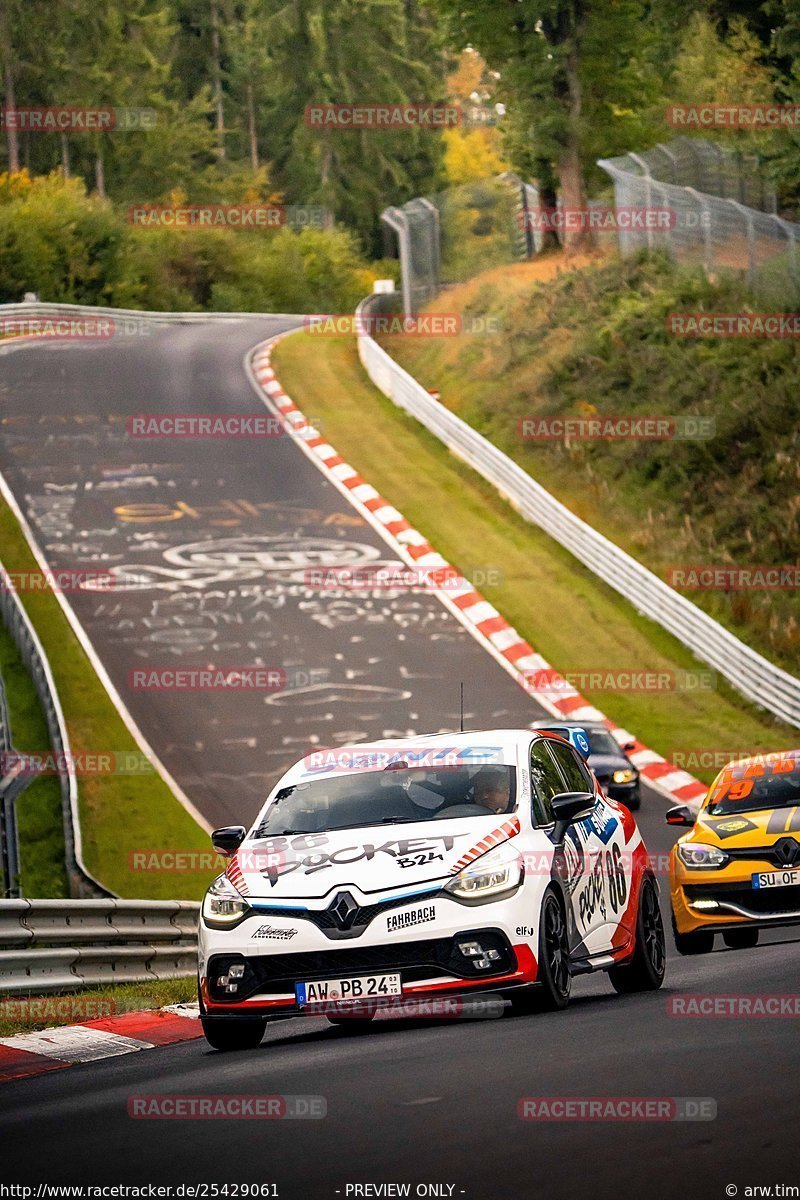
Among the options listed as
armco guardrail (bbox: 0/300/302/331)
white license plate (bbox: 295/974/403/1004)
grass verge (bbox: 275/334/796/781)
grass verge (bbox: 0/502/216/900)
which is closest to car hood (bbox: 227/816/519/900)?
white license plate (bbox: 295/974/403/1004)

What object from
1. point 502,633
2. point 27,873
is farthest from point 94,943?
point 502,633

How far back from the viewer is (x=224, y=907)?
9.75 m

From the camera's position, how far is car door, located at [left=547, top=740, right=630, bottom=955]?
10.4 metres

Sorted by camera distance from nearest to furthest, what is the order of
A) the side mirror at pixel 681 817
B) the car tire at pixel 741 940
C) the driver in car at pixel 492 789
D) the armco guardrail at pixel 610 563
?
1. the driver in car at pixel 492 789
2. the side mirror at pixel 681 817
3. the car tire at pixel 741 940
4. the armco guardrail at pixel 610 563

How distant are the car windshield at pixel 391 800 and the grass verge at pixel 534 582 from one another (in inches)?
590

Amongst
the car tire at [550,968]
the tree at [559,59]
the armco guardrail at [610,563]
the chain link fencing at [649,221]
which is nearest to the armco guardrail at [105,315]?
the chain link fencing at [649,221]

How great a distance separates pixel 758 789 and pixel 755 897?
1029mm

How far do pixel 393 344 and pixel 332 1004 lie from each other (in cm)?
3967

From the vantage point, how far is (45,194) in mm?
68062

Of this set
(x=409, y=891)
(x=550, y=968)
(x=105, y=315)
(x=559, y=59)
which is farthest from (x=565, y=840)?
(x=105, y=315)

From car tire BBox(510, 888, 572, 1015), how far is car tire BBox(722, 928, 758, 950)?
211 inches

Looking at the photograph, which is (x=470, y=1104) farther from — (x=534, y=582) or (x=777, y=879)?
(x=534, y=582)

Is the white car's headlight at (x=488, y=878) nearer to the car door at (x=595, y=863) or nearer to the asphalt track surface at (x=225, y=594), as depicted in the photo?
the car door at (x=595, y=863)

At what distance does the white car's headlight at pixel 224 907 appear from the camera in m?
9.65
